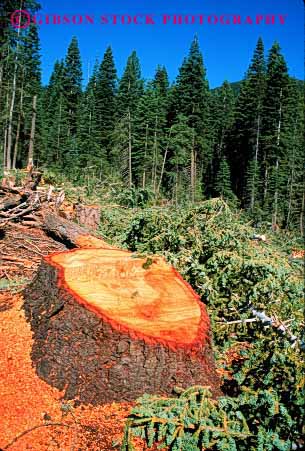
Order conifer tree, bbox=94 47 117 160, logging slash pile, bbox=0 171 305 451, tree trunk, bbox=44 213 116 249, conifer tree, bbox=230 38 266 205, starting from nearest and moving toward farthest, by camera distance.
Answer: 1. logging slash pile, bbox=0 171 305 451
2. tree trunk, bbox=44 213 116 249
3. conifer tree, bbox=230 38 266 205
4. conifer tree, bbox=94 47 117 160

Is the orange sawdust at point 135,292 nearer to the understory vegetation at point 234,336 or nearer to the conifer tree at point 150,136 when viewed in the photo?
the understory vegetation at point 234,336

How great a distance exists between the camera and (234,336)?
4531 mm

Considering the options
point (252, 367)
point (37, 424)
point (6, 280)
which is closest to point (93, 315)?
point (37, 424)

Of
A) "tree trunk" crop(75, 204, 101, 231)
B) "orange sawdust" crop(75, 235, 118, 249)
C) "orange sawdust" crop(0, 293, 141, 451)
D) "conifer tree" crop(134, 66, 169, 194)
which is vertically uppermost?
"conifer tree" crop(134, 66, 169, 194)

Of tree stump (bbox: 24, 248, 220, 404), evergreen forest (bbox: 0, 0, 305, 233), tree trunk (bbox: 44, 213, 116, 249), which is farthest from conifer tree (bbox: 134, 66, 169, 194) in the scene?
tree stump (bbox: 24, 248, 220, 404)

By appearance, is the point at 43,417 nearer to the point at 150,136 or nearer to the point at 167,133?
the point at 150,136

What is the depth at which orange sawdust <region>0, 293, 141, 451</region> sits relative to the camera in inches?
118

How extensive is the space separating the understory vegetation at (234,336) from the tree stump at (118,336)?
0.24 meters

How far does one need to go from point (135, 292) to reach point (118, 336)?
2.04 ft

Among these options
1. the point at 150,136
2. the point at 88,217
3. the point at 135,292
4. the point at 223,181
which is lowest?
→ the point at 135,292

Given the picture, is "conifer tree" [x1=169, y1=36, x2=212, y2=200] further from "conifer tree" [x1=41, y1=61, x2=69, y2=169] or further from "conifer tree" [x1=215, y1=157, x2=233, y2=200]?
"conifer tree" [x1=41, y1=61, x2=69, y2=169]

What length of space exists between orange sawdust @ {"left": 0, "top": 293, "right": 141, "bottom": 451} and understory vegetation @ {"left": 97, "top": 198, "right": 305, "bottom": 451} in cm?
22

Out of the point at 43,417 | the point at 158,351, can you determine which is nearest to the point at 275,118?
the point at 158,351

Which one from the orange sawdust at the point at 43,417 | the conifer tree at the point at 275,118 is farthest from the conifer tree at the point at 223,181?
the orange sawdust at the point at 43,417
